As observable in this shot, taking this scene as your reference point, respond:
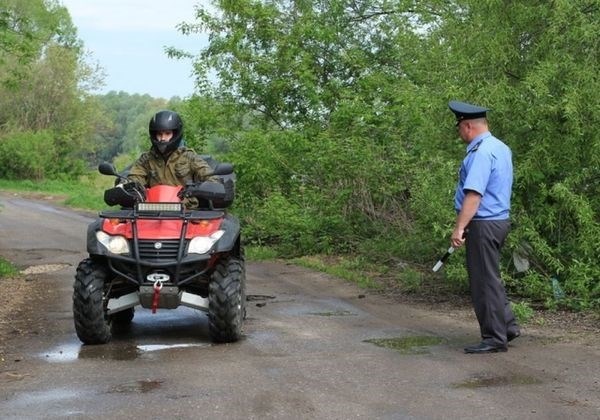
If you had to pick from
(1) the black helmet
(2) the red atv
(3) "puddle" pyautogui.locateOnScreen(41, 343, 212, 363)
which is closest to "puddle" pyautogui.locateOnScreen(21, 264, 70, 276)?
(1) the black helmet

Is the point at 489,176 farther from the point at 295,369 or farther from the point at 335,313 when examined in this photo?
the point at 335,313

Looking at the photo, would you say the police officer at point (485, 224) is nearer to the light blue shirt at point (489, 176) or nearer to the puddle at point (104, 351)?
the light blue shirt at point (489, 176)

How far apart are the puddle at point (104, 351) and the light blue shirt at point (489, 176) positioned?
2.67 metres

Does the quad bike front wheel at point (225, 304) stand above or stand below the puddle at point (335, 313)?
above

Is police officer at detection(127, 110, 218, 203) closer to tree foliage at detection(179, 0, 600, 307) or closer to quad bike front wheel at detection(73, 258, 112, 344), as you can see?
quad bike front wheel at detection(73, 258, 112, 344)

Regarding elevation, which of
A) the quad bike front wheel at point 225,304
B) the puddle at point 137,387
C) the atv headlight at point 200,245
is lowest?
the puddle at point 137,387

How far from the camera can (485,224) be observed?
24.9 ft

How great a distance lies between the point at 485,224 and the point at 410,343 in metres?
1.30

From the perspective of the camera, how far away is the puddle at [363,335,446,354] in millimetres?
7758

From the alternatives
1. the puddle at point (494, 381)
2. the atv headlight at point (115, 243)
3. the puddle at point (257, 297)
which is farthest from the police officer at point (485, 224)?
the puddle at point (257, 297)

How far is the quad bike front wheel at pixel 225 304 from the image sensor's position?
803 centimetres

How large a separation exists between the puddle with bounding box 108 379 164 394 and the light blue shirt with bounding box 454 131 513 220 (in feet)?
9.65

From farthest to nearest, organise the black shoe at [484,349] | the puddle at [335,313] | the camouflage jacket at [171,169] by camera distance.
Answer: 1. the puddle at [335,313]
2. the camouflage jacket at [171,169]
3. the black shoe at [484,349]

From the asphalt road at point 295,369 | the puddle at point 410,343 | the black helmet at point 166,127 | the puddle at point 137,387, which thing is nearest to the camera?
the asphalt road at point 295,369
